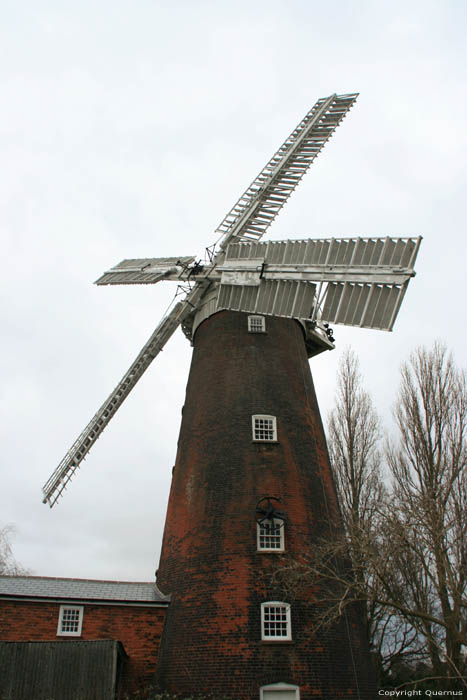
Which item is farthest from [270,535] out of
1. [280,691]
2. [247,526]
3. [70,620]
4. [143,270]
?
[143,270]

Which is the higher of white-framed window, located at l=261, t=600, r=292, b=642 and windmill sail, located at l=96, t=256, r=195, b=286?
windmill sail, located at l=96, t=256, r=195, b=286

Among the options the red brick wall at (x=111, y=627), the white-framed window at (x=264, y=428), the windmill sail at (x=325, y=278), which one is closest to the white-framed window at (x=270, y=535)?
the white-framed window at (x=264, y=428)

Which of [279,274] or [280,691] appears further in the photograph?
[279,274]

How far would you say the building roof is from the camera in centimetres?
1752

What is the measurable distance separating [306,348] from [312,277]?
6.32 metres

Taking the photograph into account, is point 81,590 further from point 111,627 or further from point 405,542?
point 405,542

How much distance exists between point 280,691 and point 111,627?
565 centimetres

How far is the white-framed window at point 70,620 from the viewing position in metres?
17.4

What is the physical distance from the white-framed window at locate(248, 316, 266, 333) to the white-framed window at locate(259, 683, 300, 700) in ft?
34.3

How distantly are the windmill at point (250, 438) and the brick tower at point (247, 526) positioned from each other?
4 centimetres

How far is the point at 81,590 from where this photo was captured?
1823 cm

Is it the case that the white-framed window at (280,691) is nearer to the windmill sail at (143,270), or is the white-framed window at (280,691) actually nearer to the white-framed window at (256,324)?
the white-framed window at (256,324)

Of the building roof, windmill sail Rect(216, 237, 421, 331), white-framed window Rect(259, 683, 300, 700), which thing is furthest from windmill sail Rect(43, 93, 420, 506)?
white-framed window Rect(259, 683, 300, 700)

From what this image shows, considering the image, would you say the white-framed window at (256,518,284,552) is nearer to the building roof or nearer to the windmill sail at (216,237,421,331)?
the building roof
